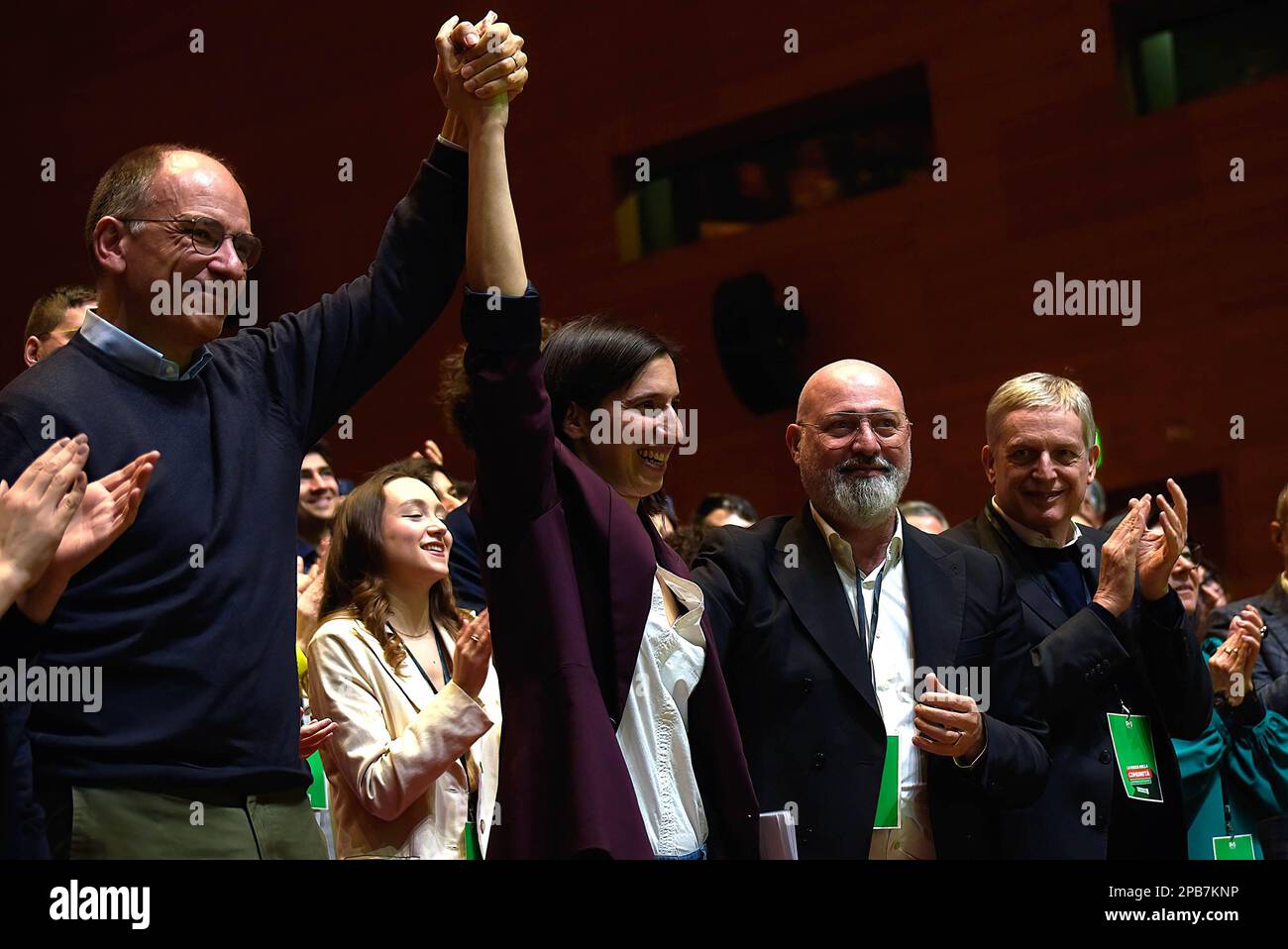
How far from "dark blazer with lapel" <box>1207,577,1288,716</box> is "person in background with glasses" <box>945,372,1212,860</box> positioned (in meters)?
0.64

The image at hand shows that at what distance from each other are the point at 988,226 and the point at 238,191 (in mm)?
4534

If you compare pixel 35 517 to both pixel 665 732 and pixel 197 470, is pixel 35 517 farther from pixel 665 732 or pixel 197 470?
pixel 665 732

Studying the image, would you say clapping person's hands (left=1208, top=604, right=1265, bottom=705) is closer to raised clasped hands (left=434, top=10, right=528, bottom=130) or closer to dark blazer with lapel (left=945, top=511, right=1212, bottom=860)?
dark blazer with lapel (left=945, top=511, right=1212, bottom=860)

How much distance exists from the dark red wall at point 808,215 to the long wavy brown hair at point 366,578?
10.4 feet

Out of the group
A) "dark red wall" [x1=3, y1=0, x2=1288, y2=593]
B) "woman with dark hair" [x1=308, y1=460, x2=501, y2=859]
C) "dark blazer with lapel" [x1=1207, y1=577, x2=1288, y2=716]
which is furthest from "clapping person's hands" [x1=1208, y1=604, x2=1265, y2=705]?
"dark red wall" [x1=3, y1=0, x2=1288, y2=593]

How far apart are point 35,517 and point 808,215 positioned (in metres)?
5.25

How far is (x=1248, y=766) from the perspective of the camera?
3.87 m

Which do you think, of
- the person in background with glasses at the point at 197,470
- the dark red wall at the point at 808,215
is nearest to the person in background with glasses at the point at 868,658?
the person in background with glasses at the point at 197,470

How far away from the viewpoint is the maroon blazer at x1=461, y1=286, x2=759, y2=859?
2123 millimetres

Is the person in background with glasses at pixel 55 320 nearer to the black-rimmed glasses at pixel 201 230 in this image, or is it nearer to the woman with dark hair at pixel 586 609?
the black-rimmed glasses at pixel 201 230

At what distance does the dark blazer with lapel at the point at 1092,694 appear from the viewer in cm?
306

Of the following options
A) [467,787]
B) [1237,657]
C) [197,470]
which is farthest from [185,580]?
[1237,657]
